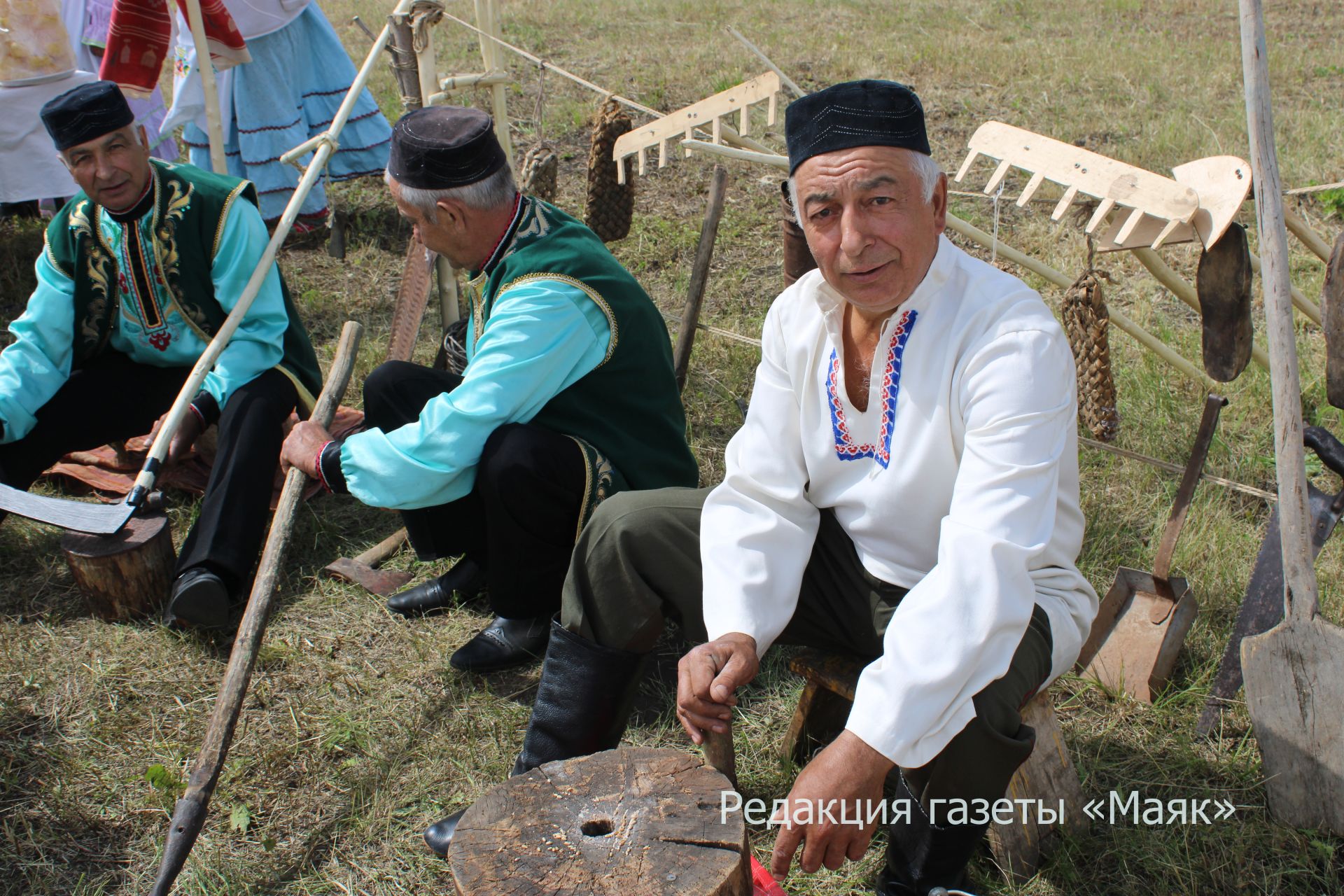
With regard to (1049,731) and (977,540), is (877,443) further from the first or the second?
(1049,731)

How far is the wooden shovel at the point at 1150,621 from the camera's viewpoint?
2.79 m

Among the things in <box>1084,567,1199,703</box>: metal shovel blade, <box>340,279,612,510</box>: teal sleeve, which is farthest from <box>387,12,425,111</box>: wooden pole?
<box>1084,567,1199,703</box>: metal shovel blade


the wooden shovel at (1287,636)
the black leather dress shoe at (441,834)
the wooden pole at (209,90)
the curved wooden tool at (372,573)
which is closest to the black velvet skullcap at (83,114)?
the wooden pole at (209,90)

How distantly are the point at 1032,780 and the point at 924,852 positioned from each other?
1.26 feet

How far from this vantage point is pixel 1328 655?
94.0 inches

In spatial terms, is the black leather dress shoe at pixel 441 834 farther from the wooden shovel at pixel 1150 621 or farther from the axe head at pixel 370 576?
the wooden shovel at pixel 1150 621

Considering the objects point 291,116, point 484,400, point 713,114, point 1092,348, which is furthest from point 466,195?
point 291,116

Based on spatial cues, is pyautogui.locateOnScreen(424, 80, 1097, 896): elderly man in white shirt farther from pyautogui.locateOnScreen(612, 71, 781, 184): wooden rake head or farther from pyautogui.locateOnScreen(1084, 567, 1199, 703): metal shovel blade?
pyautogui.locateOnScreen(612, 71, 781, 184): wooden rake head

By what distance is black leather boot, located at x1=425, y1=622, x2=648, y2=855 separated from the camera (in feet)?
7.57

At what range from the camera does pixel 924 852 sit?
6.75 ft

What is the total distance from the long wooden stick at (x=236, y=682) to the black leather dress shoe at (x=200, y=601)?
0.71 feet

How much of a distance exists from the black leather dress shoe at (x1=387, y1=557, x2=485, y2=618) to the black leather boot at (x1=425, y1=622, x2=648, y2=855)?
1.04 meters

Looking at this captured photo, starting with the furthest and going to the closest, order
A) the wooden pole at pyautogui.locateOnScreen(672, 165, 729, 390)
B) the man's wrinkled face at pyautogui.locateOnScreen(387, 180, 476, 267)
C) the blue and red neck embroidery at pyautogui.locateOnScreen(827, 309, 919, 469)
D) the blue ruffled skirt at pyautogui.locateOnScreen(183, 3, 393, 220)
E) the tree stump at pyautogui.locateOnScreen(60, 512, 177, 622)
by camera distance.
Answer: the blue ruffled skirt at pyautogui.locateOnScreen(183, 3, 393, 220) < the wooden pole at pyautogui.locateOnScreen(672, 165, 729, 390) < the tree stump at pyautogui.locateOnScreen(60, 512, 177, 622) < the man's wrinkled face at pyautogui.locateOnScreen(387, 180, 476, 267) < the blue and red neck embroidery at pyautogui.locateOnScreen(827, 309, 919, 469)

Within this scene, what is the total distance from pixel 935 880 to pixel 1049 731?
430mm
